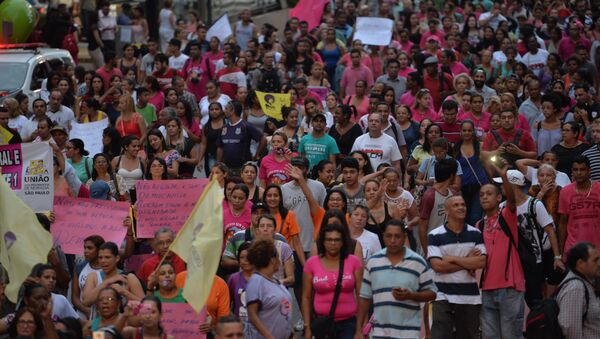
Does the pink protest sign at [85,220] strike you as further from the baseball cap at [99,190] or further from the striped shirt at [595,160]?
the striped shirt at [595,160]

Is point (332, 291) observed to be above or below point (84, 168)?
above

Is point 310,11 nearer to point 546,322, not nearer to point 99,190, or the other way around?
point 99,190

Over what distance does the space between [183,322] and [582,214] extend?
14.1 feet

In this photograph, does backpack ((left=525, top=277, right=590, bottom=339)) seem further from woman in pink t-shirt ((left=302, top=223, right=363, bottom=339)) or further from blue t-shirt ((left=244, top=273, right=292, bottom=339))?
blue t-shirt ((left=244, top=273, right=292, bottom=339))

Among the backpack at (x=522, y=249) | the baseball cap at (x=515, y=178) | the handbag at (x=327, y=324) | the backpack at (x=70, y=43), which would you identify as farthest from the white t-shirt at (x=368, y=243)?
the backpack at (x=70, y=43)

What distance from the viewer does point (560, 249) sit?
1420 cm

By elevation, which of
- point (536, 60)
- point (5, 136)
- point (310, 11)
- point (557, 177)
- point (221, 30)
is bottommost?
point (310, 11)

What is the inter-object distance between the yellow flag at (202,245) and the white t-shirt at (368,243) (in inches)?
87.5

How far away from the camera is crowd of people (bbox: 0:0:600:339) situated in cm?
1173

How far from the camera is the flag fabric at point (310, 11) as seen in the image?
29.3 m

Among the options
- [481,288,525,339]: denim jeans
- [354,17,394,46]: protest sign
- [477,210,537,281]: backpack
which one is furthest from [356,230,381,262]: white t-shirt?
[354,17,394,46]: protest sign

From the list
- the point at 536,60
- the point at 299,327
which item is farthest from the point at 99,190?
the point at 536,60

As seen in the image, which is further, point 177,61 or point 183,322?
point 177,61

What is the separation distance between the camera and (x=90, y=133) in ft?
63.8
